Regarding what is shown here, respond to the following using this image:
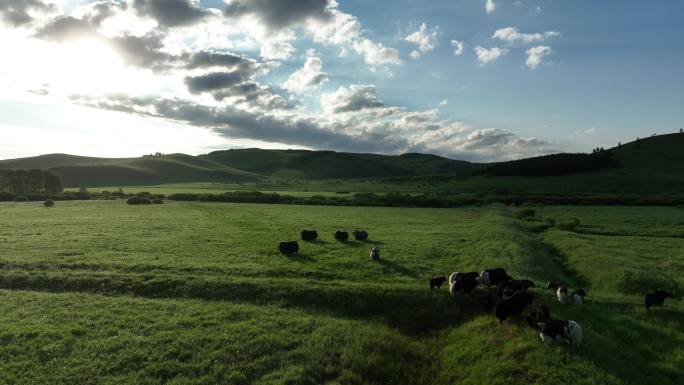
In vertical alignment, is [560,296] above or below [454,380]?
above

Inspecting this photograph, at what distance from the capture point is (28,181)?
112 m

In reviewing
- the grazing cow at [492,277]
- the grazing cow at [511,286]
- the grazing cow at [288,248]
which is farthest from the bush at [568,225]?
the grazing cow at [288,248]

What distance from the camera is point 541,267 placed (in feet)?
94.4

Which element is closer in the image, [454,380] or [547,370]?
[547,370]

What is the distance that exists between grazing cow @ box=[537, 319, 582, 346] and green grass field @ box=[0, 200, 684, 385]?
1.03 feet

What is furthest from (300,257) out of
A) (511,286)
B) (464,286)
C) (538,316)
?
(538,316)

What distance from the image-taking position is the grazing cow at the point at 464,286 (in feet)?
64.4

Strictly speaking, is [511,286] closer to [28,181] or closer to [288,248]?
[288,248]

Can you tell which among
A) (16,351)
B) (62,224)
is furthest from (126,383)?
(62,224)

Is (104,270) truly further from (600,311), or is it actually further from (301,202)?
(301,202)

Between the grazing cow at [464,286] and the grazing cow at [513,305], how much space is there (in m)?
3.41

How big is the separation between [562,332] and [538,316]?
1101 mm

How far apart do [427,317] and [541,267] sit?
46.3ft

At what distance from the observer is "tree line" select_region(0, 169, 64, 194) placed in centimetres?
10988
